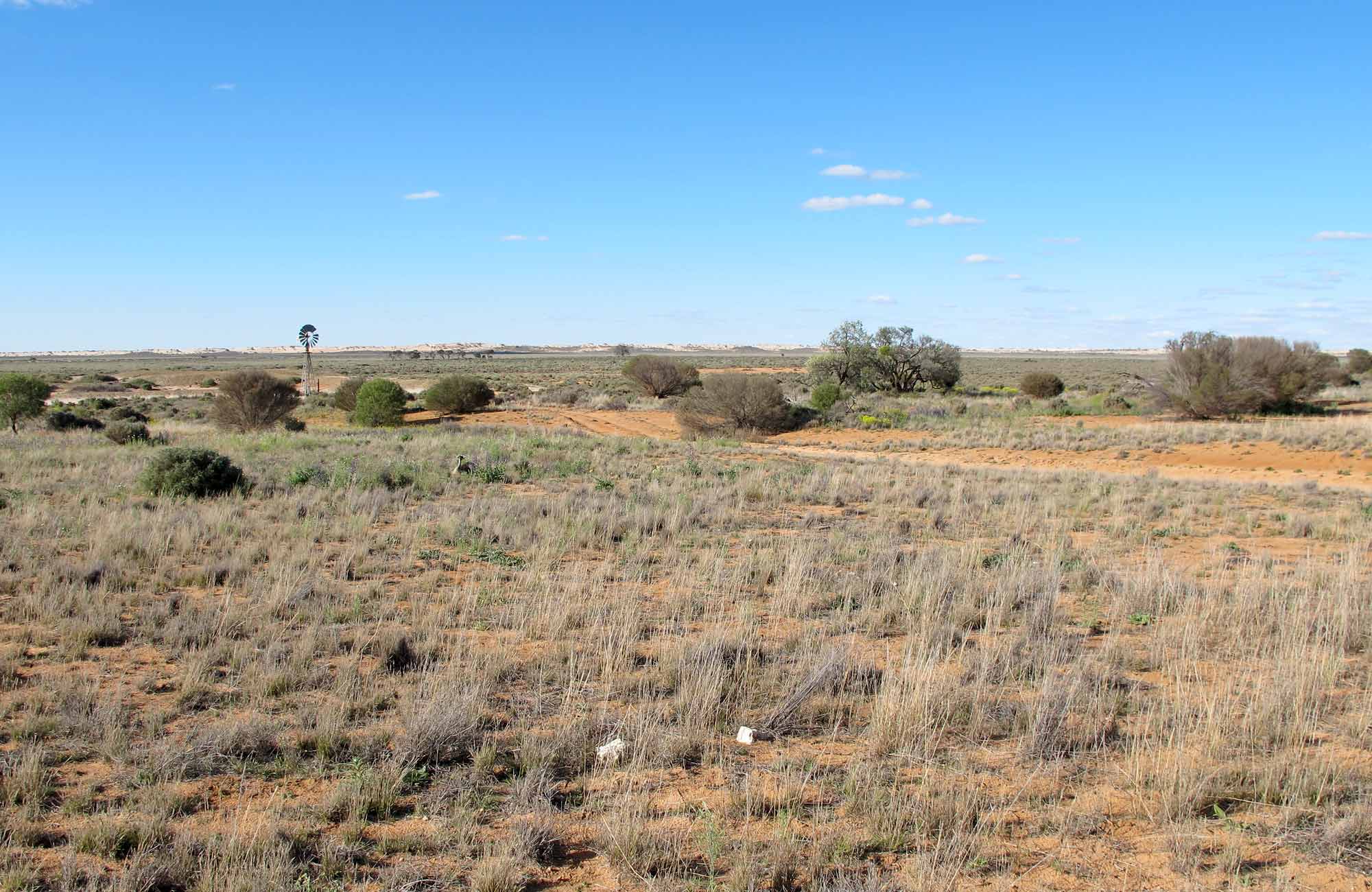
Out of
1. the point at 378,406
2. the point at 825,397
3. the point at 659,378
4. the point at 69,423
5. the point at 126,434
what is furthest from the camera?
the point at 659,378

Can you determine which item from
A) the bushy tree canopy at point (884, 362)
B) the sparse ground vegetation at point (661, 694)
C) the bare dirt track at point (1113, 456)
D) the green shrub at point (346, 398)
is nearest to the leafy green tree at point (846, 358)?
the bushy tree canopy at point (884, 362)

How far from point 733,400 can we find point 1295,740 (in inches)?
1153

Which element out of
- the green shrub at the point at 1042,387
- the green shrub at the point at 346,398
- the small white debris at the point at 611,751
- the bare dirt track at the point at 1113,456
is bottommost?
the small white debris at the point at 611,751

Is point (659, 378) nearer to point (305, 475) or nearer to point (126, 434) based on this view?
point (126, 434)

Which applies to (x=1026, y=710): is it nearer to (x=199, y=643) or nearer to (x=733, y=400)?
(x=199, y=643)

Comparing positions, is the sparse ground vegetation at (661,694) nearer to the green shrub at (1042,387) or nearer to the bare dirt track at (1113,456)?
the bare dirt track at (1113,456)

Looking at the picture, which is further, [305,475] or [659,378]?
[659,378]

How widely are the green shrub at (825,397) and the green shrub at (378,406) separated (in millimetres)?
18395

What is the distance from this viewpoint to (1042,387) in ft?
158

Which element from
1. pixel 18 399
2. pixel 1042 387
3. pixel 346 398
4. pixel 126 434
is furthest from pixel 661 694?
pixel 1042 387

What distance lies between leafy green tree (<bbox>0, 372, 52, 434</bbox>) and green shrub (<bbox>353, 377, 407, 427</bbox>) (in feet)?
36.0

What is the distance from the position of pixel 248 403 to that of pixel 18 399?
23.7ft

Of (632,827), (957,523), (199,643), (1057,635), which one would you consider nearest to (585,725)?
(632,827)

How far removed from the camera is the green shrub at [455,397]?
41.9m
